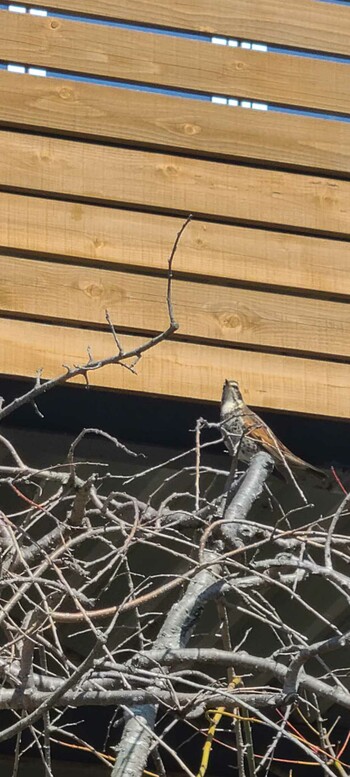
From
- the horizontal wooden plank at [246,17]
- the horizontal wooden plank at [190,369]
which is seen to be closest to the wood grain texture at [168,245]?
the horizontal wooden plank at [190,369]

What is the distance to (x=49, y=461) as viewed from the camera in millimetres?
4508

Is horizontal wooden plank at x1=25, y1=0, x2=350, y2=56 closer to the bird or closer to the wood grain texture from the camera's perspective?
the wood grain texture

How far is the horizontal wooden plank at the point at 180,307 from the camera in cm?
407

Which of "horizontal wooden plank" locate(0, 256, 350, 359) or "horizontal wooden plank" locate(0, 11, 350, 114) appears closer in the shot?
"horizontal wooden plank" locate(0, 256, 350, 359)

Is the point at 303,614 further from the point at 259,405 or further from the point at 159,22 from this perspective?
the point at 159,22

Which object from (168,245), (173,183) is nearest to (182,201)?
(173,183)

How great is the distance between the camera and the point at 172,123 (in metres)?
Result: 4.38

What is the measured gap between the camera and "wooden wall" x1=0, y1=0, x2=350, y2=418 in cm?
412

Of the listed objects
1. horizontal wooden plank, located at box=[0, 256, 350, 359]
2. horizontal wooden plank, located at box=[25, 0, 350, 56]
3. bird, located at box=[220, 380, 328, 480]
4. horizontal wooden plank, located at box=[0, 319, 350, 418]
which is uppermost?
horizontal wooden plank, located at box=[25, 0, 350, 56]

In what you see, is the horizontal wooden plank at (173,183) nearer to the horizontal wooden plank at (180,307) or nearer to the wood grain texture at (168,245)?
the wood grain texture at (168,245)

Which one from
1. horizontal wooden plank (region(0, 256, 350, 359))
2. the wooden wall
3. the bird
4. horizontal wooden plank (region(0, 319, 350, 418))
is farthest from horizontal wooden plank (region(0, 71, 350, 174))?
the bird

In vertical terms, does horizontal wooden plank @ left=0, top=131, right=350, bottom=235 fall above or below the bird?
above

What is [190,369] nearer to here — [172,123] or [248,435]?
[248,435]

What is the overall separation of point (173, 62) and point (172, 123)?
0.78 feet
